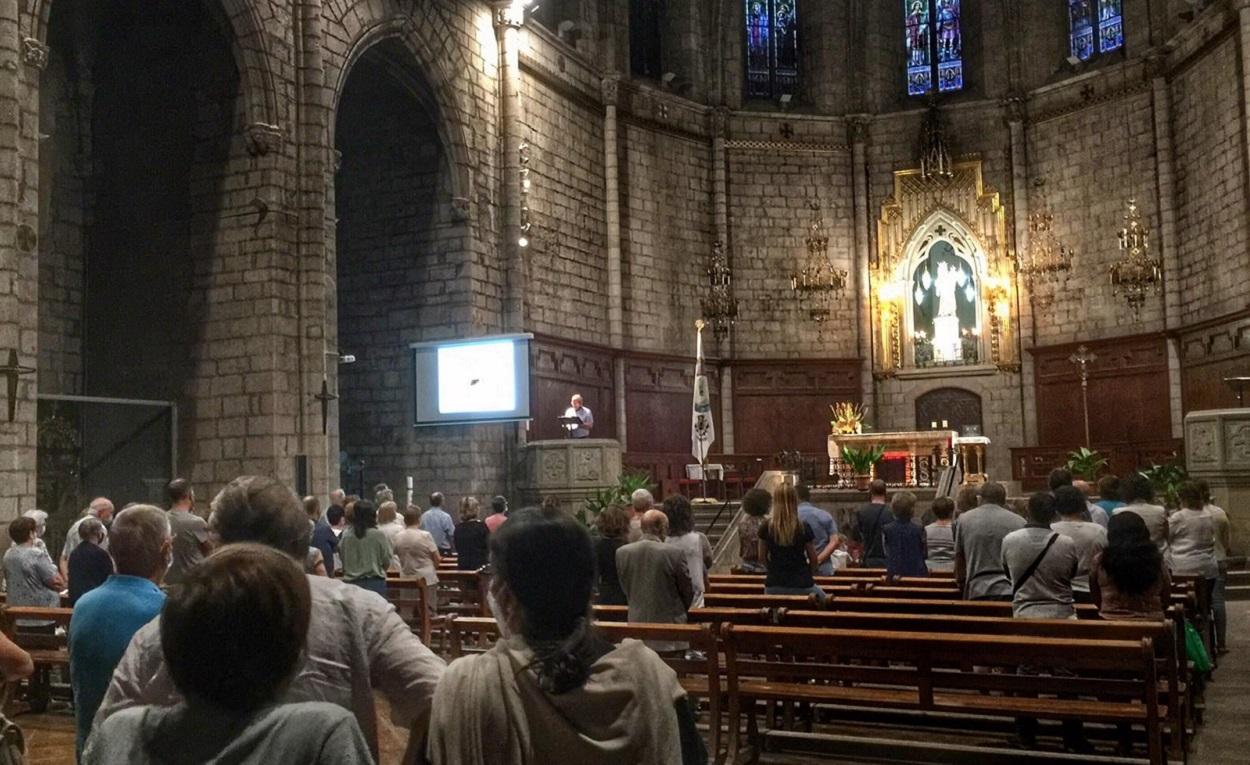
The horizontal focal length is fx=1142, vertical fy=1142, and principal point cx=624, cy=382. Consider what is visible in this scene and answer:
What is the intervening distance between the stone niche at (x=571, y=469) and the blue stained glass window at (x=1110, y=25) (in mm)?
13123

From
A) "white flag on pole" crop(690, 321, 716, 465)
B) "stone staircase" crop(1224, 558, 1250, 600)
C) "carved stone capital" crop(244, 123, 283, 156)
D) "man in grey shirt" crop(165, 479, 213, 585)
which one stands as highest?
"carved stone capital" crop(244, 123, 283, 156)

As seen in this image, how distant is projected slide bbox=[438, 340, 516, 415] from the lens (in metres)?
15.6

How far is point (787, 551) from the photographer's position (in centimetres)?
708

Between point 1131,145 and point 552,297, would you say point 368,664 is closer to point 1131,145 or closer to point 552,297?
point 552,297

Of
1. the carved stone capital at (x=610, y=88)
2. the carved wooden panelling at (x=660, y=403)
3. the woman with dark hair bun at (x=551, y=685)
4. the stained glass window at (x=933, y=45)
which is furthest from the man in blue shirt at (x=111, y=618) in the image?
the stained glass window at (x=933, y=45)

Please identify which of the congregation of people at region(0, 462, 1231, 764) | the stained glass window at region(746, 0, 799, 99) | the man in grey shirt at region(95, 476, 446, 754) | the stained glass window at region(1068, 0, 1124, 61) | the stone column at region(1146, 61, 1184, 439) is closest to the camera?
the congregation of people at region(0, 462, 1231, 764)

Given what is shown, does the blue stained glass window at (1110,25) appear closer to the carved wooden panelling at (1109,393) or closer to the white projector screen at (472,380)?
the carved wooden panelling at (1109,393)

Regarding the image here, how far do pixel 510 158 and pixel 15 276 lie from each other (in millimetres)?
9310

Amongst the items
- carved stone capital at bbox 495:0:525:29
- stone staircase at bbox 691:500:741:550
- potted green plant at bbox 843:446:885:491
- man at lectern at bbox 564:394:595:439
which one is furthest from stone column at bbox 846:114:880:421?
carved stone capital at bbox 495:0:525:29

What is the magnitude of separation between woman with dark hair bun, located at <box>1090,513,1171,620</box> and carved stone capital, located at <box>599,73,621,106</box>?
1655cm

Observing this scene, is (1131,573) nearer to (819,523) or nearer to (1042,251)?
(819,523)

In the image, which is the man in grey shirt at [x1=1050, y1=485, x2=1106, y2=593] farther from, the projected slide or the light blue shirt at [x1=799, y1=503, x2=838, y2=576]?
the projected slide

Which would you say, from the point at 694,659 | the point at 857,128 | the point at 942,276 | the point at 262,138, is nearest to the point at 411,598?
the point at 694,659

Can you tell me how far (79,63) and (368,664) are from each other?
14686 millimetres
